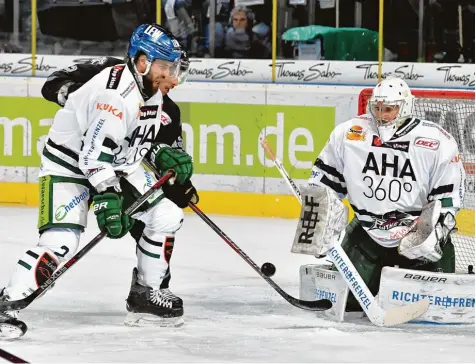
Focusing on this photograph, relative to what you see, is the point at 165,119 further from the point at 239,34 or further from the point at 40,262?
the point at 239,34

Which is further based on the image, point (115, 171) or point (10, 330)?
point (115, 171)

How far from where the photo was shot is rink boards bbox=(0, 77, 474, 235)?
25.3 ft

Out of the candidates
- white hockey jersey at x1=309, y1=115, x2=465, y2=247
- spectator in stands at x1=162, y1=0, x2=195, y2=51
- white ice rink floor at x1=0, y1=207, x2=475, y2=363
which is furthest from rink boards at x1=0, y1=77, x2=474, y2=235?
white hockey jersey at x1=309, y1=115, x2=465, y2=247

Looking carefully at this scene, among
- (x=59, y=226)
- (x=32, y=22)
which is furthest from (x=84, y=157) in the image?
(x=32, y=22)

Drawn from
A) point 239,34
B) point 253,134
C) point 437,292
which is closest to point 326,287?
point 437,292

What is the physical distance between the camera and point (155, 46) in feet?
15.2

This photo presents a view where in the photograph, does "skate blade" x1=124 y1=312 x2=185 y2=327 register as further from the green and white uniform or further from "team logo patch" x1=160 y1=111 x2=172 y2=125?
"team logo patch" x1=160 y1=111 x2=172 y2=125

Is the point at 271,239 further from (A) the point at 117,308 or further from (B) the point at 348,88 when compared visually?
(A) the point at 117,308

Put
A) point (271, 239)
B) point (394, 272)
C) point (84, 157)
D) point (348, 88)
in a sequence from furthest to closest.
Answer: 1. point (348, 88)
2. point (271, 239)
3. point (394, 272)
4. point (84, 157)

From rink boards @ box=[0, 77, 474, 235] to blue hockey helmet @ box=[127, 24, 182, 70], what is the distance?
3.10m

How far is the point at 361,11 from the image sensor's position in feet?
25.8

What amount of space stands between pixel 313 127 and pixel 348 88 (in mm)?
289

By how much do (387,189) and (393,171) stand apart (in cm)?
7

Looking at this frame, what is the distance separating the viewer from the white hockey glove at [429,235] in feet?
16.0
